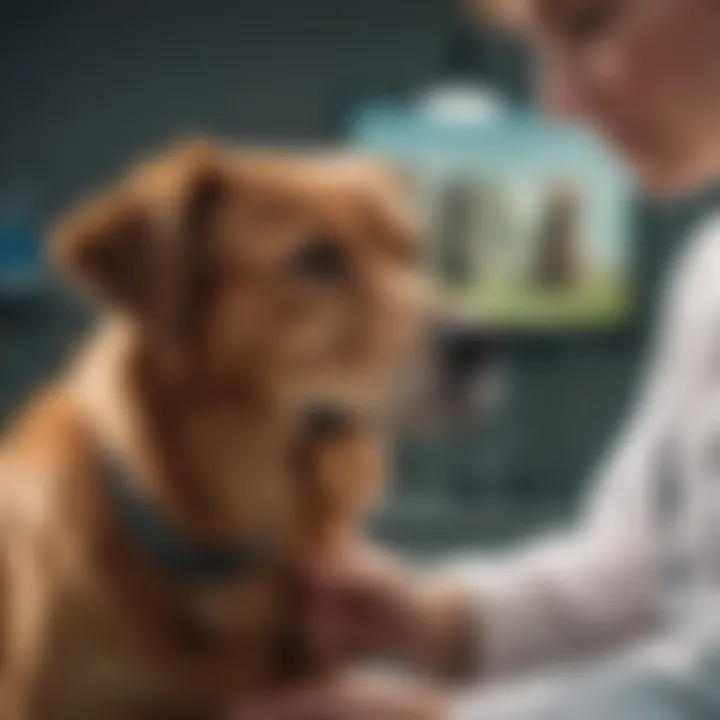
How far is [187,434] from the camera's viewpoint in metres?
0.87

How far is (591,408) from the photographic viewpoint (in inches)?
32.4

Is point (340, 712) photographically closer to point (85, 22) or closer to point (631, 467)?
point (631, 467)

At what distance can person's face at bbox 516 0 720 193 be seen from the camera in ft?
2.71

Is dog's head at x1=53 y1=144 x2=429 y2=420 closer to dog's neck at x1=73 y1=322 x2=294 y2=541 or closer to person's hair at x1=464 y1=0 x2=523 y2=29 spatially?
dog's neck at x1=73 y1=322 x2=294 y2=541

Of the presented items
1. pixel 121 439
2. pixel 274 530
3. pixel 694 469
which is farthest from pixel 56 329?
pixel 694 469

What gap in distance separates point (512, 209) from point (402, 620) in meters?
0.29

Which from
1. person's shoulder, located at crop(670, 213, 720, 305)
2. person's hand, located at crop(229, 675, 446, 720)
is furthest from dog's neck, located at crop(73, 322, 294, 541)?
person's shoulder, located at crop(670, 213, 720, 305)

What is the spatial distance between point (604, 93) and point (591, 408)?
220 millimetres

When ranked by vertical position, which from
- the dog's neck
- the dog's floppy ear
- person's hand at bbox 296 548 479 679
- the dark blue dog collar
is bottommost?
person's hand at bbox 296 548 479 679

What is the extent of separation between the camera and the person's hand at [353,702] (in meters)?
0.83

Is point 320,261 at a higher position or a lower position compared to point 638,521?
higher

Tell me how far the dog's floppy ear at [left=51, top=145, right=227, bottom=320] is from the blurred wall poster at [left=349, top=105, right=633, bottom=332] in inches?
4.5

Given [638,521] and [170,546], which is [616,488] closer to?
[638,521]

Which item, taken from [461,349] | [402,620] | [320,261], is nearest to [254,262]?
[320,261]
